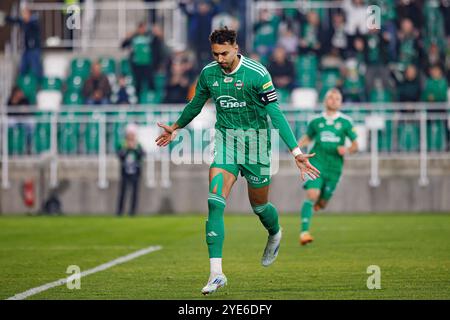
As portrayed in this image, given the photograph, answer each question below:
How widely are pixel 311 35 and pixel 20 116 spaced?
7007 mm

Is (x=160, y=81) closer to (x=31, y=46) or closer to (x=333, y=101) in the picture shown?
(x=31, y=46)

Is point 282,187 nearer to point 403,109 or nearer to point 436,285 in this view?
point 403,109

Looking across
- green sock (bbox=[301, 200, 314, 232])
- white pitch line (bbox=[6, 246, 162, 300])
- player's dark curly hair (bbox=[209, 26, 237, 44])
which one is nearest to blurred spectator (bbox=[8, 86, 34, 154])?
white pitch line (bbox=[6, 246, 162, 300])

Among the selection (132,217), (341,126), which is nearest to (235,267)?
(341,126)

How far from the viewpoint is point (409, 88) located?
2672cm

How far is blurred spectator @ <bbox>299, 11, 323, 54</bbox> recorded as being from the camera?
→ 28047 millimetres

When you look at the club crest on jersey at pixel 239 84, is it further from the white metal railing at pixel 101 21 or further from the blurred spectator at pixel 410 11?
the white metal railing at pixel 101 21

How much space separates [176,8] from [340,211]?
7.33 metres

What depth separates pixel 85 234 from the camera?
20.0 metres

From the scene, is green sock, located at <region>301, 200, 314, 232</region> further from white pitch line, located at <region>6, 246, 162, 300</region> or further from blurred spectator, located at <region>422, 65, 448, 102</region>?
blurred spectator, located at <region>422, 65, 448, 102</region>

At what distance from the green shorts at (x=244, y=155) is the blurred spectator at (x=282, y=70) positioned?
50.1ft

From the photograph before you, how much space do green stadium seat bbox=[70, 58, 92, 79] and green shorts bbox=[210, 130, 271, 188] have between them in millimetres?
17749

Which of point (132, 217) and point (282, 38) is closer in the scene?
point (132, 217)

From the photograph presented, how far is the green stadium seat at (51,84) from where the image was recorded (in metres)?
28.9
